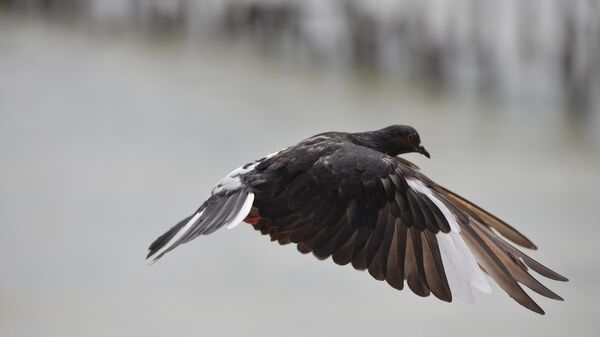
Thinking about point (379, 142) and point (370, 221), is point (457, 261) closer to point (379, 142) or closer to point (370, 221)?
point (370, 221)

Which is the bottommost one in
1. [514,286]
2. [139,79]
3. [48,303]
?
[48,303]

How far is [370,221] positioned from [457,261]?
0.34 metres

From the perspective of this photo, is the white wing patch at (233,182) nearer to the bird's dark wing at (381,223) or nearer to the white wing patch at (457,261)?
the bird's dark wing at (381,223)

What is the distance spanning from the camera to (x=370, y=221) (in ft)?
13.7

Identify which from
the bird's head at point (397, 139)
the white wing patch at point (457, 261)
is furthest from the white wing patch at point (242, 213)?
the bird's head at point (397, 139)

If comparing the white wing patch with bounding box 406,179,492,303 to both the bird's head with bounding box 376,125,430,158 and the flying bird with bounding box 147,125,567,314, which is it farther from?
the bird's head with bounding box 376,125,430,158

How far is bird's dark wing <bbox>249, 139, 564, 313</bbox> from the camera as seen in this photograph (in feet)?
13.3

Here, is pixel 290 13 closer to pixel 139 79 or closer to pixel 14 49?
pixel 139 79

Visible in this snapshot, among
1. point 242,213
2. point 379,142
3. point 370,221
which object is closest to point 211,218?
point 242,213

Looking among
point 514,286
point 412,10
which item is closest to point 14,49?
point 412,10

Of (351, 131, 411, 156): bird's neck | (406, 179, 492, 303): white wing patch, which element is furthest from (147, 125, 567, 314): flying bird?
(351, 131, 411, 156): bird's neck

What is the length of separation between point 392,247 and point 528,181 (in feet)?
20.2

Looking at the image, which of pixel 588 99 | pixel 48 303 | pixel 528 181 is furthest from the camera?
pixel 588 99

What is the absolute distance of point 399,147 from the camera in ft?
15.5
